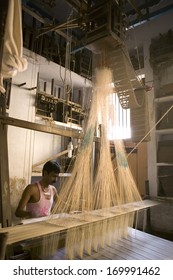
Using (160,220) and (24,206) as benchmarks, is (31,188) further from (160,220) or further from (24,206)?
(160,220)

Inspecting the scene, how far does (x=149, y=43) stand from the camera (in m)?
2.69

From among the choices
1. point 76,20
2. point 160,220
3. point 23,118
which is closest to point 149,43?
point 76,20

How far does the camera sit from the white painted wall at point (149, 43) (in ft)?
8.01

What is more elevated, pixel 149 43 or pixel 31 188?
pixel 149 43

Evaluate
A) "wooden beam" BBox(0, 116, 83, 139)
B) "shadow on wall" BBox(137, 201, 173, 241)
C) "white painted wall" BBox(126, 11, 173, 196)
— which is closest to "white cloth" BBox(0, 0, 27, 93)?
"wooden beam" BBox(0, 116, 83, 139)

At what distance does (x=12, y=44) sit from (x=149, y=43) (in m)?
2.32

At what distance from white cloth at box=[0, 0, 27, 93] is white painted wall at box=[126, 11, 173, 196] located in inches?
68.2

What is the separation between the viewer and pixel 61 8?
2869 millimetres

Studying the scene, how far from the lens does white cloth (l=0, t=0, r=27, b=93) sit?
820 millimetres

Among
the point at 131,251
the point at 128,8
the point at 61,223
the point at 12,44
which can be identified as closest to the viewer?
the point at 12,44

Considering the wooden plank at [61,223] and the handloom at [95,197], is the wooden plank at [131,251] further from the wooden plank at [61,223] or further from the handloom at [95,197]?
the wooden plank at [61,223]

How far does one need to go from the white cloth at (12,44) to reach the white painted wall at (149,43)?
1.73m

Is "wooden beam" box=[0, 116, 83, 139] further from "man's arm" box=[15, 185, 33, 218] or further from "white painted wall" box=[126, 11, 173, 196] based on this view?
"white painted wall" box=[126, 11, 173, 196]

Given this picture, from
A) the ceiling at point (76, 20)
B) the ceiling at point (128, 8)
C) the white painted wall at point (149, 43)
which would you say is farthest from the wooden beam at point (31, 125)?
the white painted wall at point (149, 43)
